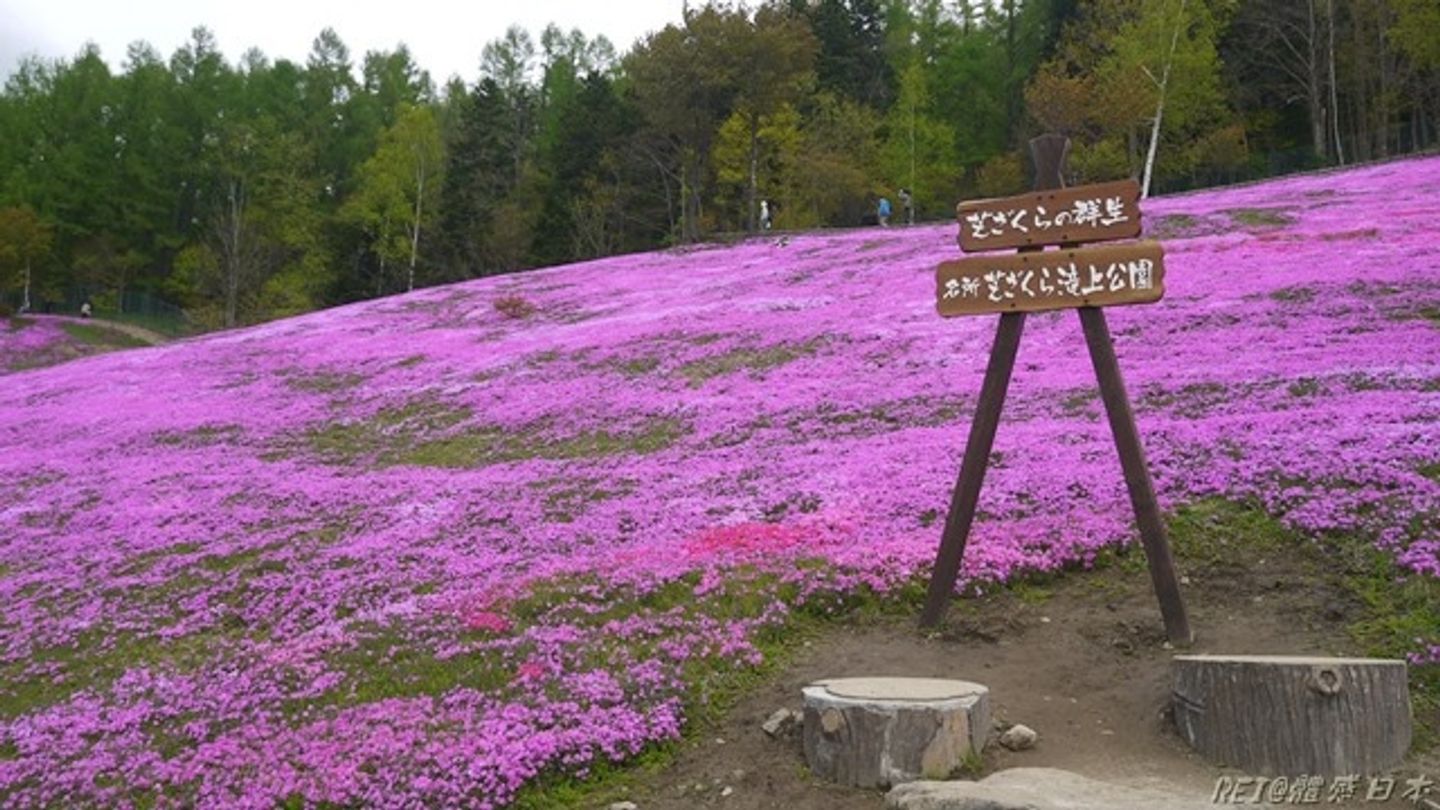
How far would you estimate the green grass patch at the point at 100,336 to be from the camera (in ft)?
170

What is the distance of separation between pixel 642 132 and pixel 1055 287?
189ft

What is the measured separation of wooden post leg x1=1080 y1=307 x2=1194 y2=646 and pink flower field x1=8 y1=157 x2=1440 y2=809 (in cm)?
148

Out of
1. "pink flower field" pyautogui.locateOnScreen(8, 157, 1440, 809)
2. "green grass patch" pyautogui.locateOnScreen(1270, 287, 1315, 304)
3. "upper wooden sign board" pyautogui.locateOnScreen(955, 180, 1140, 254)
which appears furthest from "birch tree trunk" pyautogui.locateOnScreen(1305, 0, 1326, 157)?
"upper wooden sign board" pyautogui.locateOnScreen(955, 180, 1140, 254)

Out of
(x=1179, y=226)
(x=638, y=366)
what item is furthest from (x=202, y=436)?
(x=1179, y=226)

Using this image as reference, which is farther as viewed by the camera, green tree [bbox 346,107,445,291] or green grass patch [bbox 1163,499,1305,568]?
green tree [bbox 346,107,445,291]

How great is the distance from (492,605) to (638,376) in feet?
36.4

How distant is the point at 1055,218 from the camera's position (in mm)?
7965

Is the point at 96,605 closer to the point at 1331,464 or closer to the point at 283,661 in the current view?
the point at 283,661

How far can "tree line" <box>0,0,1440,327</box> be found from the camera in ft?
159

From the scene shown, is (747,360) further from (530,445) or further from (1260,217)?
(1260,217)

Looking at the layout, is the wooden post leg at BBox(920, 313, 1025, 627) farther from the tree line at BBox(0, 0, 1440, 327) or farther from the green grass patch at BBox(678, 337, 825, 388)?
the tree line at BBox(0, 0, 1440, 327)

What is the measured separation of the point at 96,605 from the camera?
1135 cm

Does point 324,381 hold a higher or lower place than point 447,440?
higher

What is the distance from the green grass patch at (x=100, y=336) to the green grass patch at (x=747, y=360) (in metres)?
42.5
